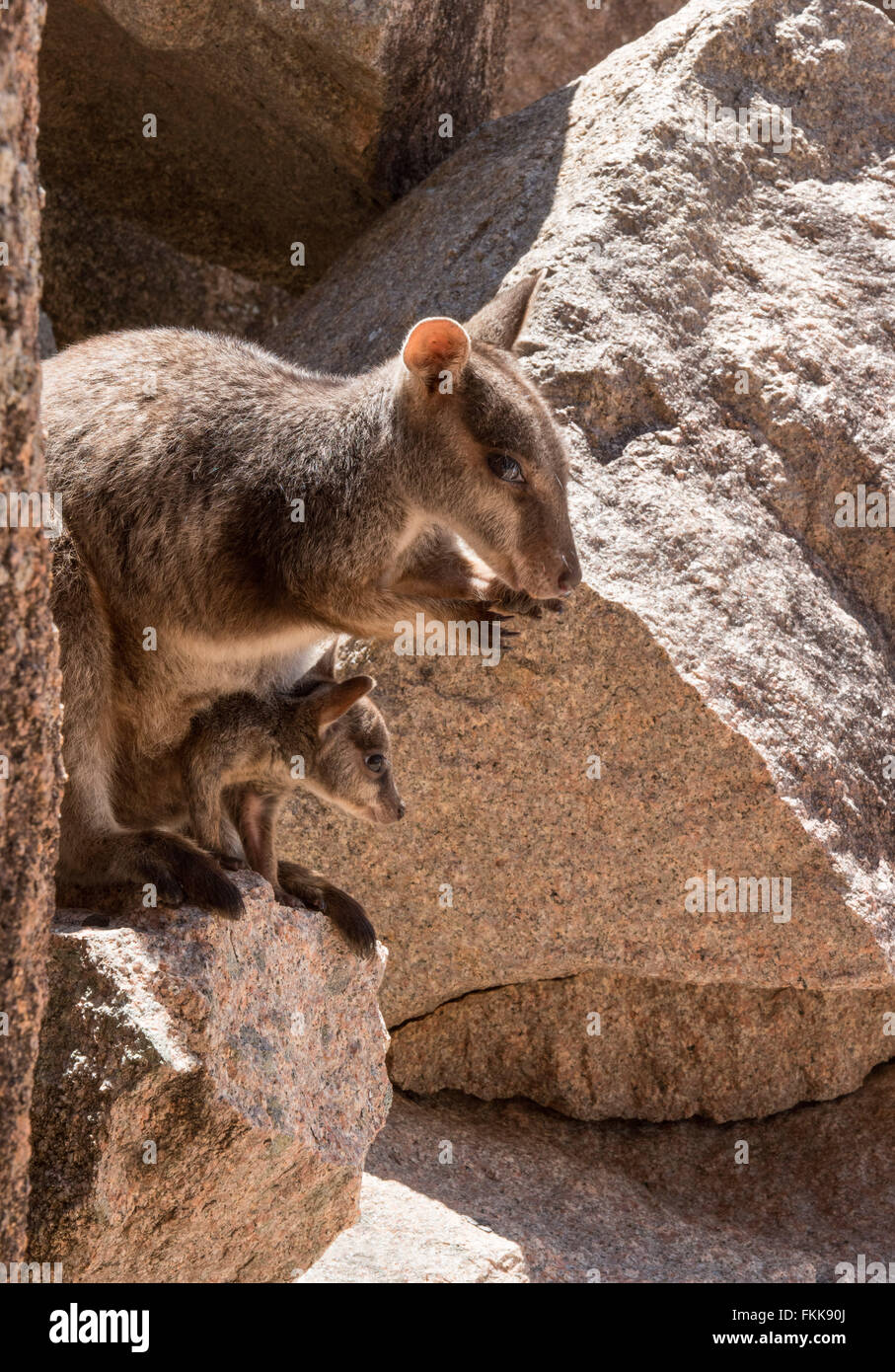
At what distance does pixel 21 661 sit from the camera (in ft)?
10.4

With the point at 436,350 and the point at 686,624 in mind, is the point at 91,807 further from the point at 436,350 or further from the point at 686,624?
the point at 686,624

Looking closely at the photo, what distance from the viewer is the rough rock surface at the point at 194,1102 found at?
12.1ft

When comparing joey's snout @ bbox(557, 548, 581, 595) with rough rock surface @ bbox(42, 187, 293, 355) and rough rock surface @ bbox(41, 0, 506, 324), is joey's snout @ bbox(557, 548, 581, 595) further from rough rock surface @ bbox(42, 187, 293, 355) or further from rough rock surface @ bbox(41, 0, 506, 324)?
rough rock surface @ bbox(42, 187, 293, 355)

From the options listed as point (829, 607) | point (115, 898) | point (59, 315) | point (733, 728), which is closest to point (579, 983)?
point (733, 728)

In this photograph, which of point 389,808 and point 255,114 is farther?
point 255,114

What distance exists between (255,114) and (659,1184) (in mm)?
5604

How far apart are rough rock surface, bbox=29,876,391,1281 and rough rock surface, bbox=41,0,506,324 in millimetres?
4635

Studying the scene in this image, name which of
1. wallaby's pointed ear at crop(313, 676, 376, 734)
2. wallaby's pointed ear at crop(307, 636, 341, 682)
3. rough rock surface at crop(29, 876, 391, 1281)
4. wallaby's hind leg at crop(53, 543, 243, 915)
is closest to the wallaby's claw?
rough rock surface at crop(29, 876, 391, 1281)

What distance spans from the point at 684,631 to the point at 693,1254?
7.96 ft

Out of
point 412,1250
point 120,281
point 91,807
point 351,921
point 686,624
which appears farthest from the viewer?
point 120,281

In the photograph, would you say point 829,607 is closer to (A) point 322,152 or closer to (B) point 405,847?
(B) point 405,847

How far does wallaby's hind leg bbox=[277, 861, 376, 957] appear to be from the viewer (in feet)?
16.2

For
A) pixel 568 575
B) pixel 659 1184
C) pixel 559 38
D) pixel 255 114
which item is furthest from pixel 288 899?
pixel 559 38

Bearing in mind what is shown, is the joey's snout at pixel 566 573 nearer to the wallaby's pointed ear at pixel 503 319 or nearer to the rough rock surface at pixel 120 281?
the wallaby's pointed ear at pixel 503 319
